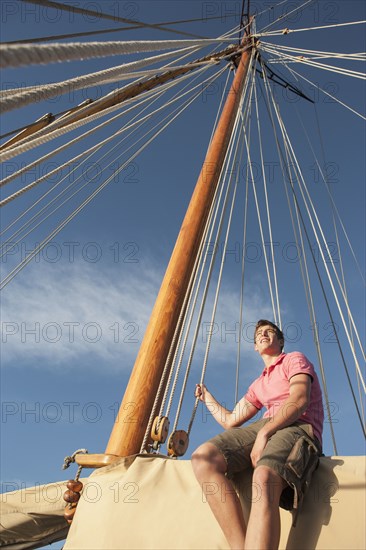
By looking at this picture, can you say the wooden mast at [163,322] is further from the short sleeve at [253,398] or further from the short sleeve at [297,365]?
the short sleeve at [297,365]

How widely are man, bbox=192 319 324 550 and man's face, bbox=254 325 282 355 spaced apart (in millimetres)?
43

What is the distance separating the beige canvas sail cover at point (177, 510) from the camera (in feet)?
6.79

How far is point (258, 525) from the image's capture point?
1938 mm

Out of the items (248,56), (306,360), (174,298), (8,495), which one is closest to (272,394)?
(306,360)

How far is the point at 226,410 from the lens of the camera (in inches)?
121

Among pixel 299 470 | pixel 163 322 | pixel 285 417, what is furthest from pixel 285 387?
pixel 163 322

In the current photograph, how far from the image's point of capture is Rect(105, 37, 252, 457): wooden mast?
2973 millimetres

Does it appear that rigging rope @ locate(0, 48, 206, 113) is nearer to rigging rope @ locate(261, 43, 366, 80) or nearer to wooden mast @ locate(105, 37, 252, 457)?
wooden mast @ locate(105, 37, 252, 457)

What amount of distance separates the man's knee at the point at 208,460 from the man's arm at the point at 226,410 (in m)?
0.62

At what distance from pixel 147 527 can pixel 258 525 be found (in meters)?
0.66

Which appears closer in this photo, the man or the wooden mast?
the man

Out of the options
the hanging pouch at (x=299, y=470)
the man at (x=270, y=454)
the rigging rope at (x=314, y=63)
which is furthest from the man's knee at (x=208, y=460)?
the rigging rope at (x=314, y=63)

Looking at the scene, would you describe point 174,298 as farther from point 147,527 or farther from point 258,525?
point 258,525

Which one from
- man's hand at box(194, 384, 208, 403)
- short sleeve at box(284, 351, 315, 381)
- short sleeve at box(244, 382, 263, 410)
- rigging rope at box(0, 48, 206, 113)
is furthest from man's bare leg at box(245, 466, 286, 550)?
rigging rope at box(0, 48, 206, 113)
